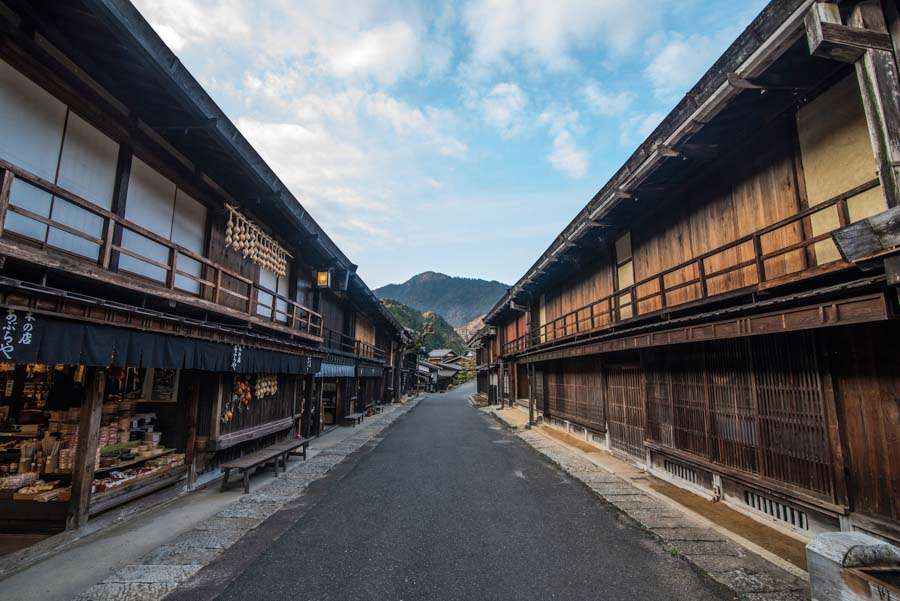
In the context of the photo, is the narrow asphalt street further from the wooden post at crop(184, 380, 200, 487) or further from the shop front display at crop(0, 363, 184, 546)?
the shop front display at crop(0, 363, 184, 546)

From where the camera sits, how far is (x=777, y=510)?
6.47m

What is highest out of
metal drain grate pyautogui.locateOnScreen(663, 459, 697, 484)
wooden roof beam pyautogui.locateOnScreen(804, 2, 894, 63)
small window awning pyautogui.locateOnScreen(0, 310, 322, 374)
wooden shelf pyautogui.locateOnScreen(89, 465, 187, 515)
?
wooden roof beam pyautogui.locateOnScreen(804, 2, 894, 63)

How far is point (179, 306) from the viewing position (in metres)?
7.16

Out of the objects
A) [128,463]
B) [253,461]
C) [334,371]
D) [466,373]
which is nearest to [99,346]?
[128,463]

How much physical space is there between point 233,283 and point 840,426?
12.1m

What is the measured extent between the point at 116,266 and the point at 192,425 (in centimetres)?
408

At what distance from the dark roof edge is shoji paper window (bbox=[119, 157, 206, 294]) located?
9237 mm

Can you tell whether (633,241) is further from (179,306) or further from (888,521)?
(179,306)

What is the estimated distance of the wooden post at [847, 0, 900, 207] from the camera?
12.3 feet

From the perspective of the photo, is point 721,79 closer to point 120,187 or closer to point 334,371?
point 120,187

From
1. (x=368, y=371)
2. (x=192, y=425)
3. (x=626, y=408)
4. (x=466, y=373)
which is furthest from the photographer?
(x=466, y=373)

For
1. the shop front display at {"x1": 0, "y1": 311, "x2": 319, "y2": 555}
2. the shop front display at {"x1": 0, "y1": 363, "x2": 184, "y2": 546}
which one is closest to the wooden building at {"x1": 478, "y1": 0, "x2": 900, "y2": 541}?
the shop front display at {"x1": 0, "y1": 311, "x2": 319, "y2": 555}

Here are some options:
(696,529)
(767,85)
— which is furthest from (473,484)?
(767,85)

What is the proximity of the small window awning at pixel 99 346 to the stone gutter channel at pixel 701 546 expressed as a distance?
8.43 metres
